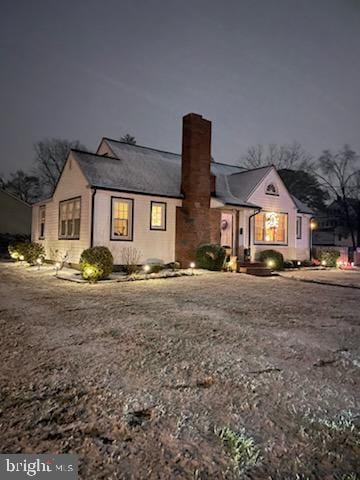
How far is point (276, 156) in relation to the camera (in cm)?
3762

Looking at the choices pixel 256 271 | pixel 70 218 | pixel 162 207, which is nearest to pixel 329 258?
pixel 256 271

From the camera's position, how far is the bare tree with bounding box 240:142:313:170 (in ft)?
122

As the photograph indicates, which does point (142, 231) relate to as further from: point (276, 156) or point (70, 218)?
point (276, 156)

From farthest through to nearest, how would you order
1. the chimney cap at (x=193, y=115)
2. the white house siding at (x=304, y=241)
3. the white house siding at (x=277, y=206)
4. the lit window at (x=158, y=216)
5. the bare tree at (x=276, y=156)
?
the bare tree at (x=276, y=156), the white house siding at (x=304, y=241), the white house siding at (x=277, y=206), the chimney cap at (x=193, y=115), the lit window at (x=158, y=216)

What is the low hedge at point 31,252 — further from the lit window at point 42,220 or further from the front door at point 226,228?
the front door at point 226,228

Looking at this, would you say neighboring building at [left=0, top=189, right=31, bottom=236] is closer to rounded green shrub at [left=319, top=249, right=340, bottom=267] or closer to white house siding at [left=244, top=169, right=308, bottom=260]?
white house siding at [left=244, top=169, right=308, bottom=260]

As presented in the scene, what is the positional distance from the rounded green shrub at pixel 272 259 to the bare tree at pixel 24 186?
32577 mm

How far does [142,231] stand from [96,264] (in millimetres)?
3776

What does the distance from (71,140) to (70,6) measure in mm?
25389

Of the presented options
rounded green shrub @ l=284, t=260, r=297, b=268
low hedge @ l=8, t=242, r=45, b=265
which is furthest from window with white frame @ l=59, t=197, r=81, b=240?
rounded green shrub @ l=284, t=260, r=297, b=268

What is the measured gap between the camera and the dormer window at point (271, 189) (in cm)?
1708

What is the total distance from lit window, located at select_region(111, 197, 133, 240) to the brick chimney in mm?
2581

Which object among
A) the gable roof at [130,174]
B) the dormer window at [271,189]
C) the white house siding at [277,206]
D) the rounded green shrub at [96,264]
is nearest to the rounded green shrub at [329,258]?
the white house siding at [277,206]

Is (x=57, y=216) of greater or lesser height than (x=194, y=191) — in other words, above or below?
below
